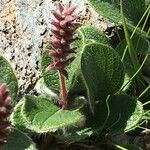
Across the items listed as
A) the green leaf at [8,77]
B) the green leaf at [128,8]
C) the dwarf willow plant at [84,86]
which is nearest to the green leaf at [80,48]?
the dwarf willow plant at [84,86]

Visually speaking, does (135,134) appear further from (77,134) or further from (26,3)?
(26,3)

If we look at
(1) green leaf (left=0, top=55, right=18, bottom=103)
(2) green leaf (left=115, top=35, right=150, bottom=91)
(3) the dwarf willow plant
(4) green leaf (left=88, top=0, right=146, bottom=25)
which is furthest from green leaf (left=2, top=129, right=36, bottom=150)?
(4) green leaf (left=88, top=0, right=146, bottom=25)

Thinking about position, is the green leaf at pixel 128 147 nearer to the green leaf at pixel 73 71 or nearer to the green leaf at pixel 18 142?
Answer: the green leaf at pixel 73 71

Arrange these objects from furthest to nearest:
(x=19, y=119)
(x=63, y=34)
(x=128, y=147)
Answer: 1. (x=128, y=147)
2. (x=19, y=119)
3. (x=63, y=34)

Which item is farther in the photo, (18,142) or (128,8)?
(128,8)

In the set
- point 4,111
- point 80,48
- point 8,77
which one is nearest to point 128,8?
point 80,48

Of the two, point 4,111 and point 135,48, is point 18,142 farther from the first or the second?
point 135,48
